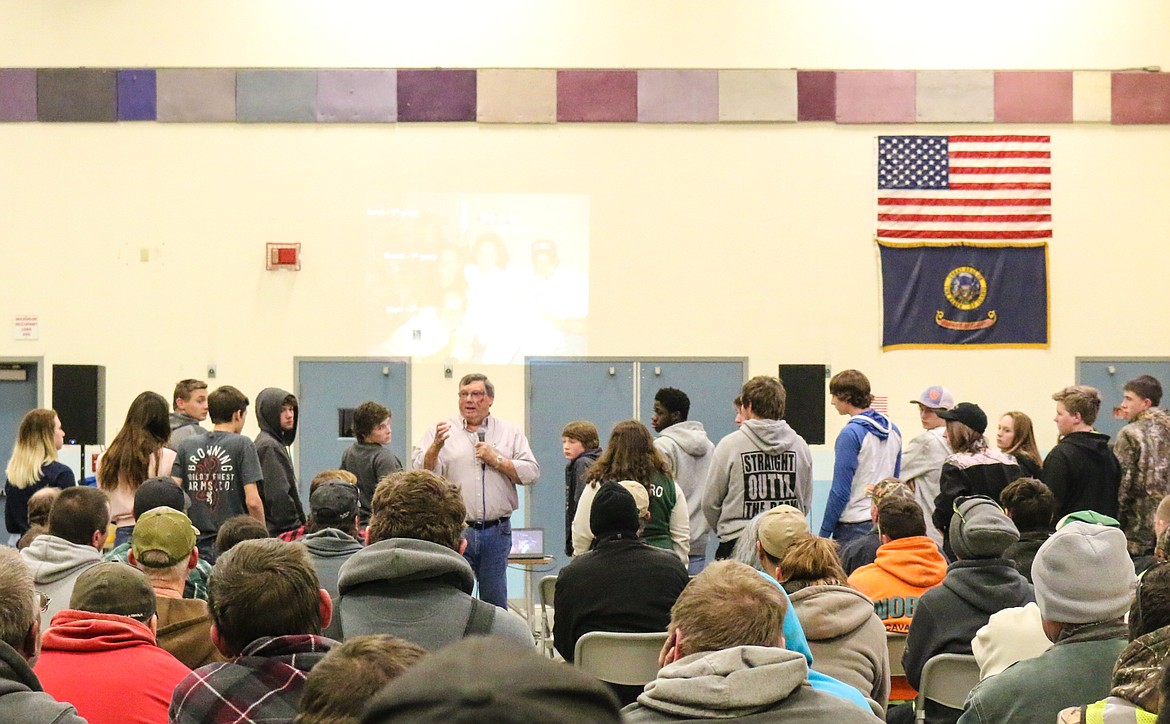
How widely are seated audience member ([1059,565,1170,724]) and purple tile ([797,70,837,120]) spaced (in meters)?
8.12

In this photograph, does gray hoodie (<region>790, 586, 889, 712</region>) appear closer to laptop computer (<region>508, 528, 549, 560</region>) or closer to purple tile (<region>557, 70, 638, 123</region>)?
laptop computer (<region>508, 528, 549, 560</region>)

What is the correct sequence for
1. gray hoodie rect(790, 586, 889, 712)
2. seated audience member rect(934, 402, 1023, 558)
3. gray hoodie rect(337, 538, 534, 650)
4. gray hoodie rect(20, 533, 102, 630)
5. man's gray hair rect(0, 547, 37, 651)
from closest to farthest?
man's gray hair rect(0, 547, 37, 651) → gray hoodie rect(337, 538, 534, 650) → gray hoodie rect(790, 586, 889, 712) → gray hoodie rect(20, 533, 102, 630) → seated audience member rect(934, 402, 1023, 558)

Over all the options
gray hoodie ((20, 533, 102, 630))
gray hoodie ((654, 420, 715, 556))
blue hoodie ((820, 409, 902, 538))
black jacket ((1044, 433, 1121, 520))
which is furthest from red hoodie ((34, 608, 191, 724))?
black jacket ((1044, 433, 1121, 520))

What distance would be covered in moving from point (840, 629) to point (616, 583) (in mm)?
902

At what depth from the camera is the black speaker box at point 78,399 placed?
884 cm

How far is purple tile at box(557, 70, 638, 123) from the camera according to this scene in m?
9.98

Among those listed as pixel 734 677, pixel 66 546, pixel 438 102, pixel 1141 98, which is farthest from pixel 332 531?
pixel 1141 98

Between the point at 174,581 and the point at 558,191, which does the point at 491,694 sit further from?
the point at 558,191

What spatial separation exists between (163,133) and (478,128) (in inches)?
105

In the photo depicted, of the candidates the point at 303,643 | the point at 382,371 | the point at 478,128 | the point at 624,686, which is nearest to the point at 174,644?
the point at 303,643

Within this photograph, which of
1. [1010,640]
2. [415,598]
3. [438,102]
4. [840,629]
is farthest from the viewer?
[438,102]

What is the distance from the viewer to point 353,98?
9.92 metres

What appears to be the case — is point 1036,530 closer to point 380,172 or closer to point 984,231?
point 984,231

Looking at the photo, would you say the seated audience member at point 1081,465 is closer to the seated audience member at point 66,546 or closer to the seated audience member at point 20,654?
the seated audience member at point 66,546
